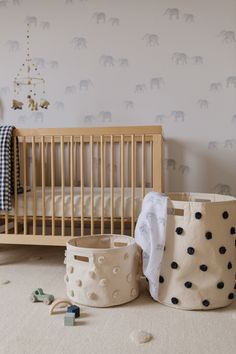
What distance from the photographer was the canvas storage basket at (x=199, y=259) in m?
1.60

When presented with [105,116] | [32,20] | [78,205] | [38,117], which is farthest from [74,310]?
[32,20]

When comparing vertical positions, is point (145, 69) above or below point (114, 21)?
below

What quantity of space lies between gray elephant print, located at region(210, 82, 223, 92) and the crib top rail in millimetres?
873

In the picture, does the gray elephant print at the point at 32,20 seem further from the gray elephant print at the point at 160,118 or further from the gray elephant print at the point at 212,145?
the gray elephant print at the point at 212,145

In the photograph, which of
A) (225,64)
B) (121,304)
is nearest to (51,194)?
(121,304)

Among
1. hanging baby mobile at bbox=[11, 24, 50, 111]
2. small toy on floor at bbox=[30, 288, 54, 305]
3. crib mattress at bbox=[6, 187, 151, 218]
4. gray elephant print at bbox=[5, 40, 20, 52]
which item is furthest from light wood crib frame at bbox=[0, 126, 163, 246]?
gray elephant print at bbox=[5, 40, 20, 52]

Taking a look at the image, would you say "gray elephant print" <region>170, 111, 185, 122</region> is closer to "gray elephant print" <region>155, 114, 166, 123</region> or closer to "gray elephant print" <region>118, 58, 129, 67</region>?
"gray elephant print" <region>155, 114, 166, 123</region>

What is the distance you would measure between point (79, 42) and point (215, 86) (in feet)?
3.34

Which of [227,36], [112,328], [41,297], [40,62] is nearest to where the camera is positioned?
[112,328]

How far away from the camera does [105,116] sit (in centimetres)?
276

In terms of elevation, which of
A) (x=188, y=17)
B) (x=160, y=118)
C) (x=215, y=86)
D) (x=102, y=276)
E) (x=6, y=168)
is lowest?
(x=102, y=276)

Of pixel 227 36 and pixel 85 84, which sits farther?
pixel 85 84

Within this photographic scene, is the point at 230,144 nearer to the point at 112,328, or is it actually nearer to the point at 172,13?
the point at 172,13

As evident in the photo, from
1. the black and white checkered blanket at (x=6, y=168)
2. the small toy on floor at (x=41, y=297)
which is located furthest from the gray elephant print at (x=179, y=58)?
the small toy on floor at (x=41, y=297)
